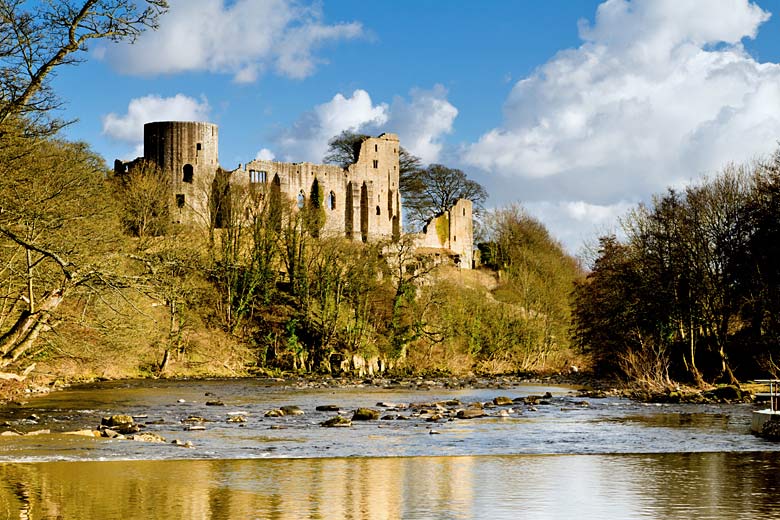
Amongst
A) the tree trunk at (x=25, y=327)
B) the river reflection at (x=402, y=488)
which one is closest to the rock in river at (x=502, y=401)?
the river reflection at (x=402, y=488)

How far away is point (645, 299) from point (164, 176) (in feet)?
134

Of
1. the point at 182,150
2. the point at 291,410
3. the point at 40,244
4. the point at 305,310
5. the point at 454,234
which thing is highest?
the point at 182,150

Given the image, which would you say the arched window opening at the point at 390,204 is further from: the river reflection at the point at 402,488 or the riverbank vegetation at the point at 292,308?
the river reflection at the point at 402,488

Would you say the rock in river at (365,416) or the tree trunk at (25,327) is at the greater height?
the tree trunk at (25,327)

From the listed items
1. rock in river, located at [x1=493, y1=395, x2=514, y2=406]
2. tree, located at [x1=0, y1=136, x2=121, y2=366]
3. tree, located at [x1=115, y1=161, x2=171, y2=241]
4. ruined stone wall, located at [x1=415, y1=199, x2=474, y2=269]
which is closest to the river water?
tree, located at [x1=0, y1=136, x2=121, y2=366]

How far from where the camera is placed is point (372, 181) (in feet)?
293

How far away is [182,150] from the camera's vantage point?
2980 inches

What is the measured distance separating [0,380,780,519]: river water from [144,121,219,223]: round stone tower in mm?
48391

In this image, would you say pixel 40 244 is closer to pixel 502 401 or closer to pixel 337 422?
pixel 337 422

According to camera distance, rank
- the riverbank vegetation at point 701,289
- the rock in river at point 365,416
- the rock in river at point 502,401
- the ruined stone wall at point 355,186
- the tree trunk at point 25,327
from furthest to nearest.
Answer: the ruined stone wall at point 355,186
the riverbank vegetation at point 701,289
the rock in river at point 502,401
the rock in river at point 365,416
the tree trunk at point 25,327

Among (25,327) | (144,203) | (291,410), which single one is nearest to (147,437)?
(25,327)

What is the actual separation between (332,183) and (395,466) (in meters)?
70.9

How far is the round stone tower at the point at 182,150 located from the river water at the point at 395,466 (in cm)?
4839

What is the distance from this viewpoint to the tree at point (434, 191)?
9994 cm
